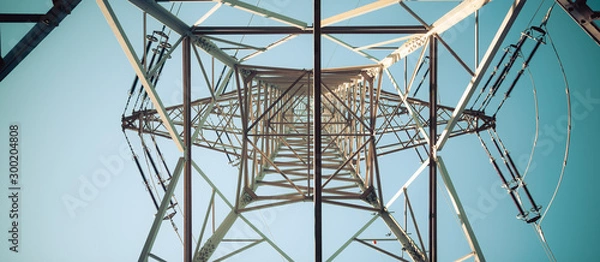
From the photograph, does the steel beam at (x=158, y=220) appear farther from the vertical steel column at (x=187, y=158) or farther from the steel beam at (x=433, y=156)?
the steel beam at (x=433, y=156)

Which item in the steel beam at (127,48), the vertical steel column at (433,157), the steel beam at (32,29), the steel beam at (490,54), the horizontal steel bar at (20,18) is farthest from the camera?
the vertical steel column at (433,157)

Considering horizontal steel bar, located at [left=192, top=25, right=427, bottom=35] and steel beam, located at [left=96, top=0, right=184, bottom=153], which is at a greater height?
horizontal steel bar, located at [left=192, top=25, right=427, bottom=35]

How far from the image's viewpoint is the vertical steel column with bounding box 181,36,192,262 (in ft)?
20.4

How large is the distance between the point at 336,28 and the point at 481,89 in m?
5.21

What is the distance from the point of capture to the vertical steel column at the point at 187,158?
20.4 ft

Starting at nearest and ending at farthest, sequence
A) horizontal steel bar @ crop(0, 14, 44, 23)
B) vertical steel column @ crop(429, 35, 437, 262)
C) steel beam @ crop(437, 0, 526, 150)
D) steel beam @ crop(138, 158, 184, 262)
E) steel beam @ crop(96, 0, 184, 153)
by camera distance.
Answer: horizontal steel bar @ crop(0, 14, 44, 23), steel beam @ crop(96, 0, 184, 153), steel beam @ crop(437, 0, 526, 150), steel beam @ crop(138, 158, 184, 262), vertical steel column @ crop(429, 35, 437, 262)

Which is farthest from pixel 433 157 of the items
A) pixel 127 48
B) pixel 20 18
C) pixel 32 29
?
pixel 20 18

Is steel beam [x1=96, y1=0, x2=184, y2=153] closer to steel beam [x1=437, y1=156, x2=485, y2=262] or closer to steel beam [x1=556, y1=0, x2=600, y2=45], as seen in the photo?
steel beam [x1=437, y1=156, x2=485, y2=262]

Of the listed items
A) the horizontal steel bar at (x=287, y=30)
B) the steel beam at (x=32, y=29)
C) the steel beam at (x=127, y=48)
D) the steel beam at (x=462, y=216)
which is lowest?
the steel beam at (x=462, y=216)

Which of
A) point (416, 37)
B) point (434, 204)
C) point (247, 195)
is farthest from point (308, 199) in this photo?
point (416, 37)

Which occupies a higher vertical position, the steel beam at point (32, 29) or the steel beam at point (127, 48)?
the steel beam at point (127, 48)

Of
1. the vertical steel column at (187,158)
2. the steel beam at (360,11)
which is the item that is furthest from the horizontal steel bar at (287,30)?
the vertical steel column at (187,158)

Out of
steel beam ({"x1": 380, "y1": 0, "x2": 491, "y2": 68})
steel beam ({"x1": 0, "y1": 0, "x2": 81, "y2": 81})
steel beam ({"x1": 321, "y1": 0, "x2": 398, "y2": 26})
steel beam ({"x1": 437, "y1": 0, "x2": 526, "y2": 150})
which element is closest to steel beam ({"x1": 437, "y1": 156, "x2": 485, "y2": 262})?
steel beam ({"x1": 437, "y1": 0, "x2": 526, "y2": 150})

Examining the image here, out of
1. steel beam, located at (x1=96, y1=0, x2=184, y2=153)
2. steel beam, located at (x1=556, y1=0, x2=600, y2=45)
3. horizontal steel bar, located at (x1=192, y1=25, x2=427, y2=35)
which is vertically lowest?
steel beam, located at (x1=556, y1=0, x2=600, y2=45)
